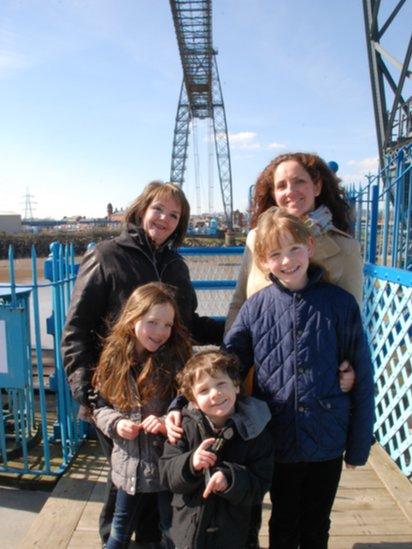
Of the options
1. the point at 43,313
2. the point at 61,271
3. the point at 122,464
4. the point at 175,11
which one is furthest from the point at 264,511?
the point at 175,11

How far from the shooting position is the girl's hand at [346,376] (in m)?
1.56

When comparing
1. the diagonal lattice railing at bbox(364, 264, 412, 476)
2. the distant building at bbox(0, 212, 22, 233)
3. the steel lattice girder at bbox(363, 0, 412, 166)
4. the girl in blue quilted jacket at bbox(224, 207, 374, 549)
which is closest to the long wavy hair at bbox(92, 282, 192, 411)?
the girl in blue quilted jacket at bbox(224, 207, 374, 549)

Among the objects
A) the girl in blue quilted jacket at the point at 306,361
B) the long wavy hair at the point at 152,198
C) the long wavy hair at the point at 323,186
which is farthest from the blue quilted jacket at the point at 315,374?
the long wavy hair at the point at 152,198

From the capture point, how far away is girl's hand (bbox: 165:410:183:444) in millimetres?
1545

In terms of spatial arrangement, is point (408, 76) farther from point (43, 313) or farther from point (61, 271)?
point (61, 271)

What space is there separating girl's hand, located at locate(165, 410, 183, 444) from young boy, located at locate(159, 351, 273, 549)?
0.02 meters

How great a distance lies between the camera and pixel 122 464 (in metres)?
1.82

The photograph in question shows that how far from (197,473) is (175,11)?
95.2ft

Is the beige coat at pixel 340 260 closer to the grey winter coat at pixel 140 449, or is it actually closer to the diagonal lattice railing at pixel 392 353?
the grey winter coat at pixel 140 449

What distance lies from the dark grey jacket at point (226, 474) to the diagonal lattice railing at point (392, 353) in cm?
170

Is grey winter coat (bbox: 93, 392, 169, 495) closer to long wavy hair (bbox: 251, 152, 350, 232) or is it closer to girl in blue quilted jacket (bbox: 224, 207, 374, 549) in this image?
girl in blue quilted jacket (bbox: 224, 207, 374, 549)

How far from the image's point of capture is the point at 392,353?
10.7 feet

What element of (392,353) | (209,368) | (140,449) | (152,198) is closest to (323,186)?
(152,198)

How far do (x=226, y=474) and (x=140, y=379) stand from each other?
512mm
